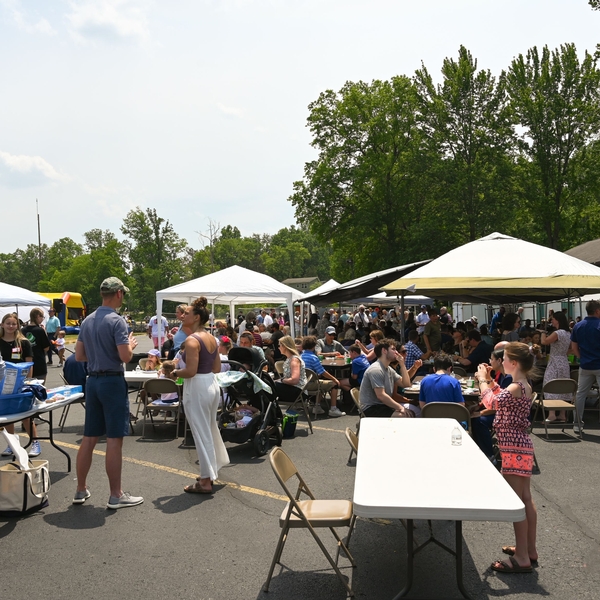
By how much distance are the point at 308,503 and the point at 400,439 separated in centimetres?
78

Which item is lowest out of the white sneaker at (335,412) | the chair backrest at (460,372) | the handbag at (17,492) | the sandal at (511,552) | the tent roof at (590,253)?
the white sneaker at (335,412)

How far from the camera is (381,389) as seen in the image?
6953 mm

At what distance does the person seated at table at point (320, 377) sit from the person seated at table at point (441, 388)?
130 inches

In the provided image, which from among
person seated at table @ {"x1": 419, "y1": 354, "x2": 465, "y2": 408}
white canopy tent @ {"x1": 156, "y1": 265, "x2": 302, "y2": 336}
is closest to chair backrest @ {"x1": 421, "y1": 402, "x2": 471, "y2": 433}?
person seated at table @ {"x1": 419, "y1": 354, "x2": 465, "y2": 408}

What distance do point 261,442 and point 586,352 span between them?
14.9 feet

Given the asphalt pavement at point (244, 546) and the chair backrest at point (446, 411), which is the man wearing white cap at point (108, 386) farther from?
the chair backrest at point (446, 411)

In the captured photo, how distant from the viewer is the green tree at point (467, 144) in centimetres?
3434

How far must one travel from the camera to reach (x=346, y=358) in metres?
11.8

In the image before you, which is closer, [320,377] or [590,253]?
[320,377]

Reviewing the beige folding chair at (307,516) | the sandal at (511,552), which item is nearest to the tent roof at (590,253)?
the sandal at (511,552)

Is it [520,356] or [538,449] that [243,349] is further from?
[520,356]

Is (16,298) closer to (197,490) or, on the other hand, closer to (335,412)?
(335,412)

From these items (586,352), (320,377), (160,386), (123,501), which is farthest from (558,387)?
(123,501)

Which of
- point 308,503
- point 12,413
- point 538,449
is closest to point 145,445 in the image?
point 12,413
